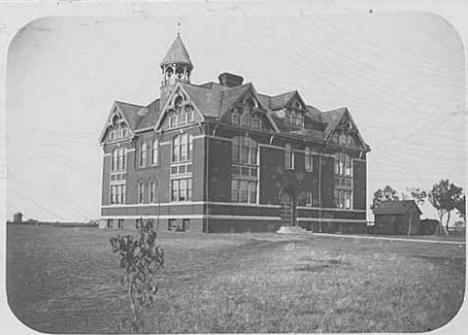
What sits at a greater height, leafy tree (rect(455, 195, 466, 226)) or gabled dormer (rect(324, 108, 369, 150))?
gabled dormer (rect(324, 108, 369, 150))

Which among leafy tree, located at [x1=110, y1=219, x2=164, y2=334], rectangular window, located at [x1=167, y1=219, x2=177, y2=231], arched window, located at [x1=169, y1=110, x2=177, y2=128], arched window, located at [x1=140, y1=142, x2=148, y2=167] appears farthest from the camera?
arched window, located at [x1=140, y1=142, x2=148, y2=167]

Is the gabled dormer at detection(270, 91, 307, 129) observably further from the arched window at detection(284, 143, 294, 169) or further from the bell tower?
the bell tower

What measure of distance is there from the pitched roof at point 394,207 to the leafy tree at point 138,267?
171cm

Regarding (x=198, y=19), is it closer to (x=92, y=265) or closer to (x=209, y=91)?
(x=209, y=91)

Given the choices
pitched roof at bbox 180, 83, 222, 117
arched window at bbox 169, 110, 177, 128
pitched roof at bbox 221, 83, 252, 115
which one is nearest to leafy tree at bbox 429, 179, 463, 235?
pitched roof at bbox 221, 83, 252, 115

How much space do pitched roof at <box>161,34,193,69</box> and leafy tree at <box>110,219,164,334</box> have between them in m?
1.23

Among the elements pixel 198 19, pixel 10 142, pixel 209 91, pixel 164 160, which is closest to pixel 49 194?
pixel 10 142

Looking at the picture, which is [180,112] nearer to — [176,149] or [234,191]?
[176,149]

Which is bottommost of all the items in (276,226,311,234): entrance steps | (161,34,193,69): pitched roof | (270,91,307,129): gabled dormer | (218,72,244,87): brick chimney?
(276,226,311,234): entrance steps

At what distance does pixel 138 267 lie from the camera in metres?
4.07

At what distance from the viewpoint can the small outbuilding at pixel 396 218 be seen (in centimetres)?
449

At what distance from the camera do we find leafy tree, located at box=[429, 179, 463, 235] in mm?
4309

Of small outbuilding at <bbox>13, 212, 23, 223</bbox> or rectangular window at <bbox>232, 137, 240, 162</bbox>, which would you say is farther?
rectangular window at <bbox>232, 137, 240, 162</bbox>

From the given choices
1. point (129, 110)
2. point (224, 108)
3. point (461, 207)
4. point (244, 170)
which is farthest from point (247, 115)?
point (461, 207)
